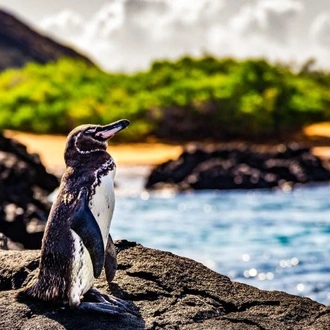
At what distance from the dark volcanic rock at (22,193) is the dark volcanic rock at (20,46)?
5988cm

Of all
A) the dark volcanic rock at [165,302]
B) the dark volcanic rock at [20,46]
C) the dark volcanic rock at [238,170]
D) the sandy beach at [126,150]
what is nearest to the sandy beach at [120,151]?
the sandy beach at [126,150]

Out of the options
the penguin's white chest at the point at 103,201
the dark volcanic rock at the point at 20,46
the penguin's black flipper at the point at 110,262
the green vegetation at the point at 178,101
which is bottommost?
the penguin's black flipper at the point at 110,262

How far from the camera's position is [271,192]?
920 inches

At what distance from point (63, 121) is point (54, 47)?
38.7m

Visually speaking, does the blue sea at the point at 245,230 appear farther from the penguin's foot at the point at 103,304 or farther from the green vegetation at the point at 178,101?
the green vegetation at the point at 178,101

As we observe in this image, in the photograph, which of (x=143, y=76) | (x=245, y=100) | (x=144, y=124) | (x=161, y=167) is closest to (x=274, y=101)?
(x=245, y=100)

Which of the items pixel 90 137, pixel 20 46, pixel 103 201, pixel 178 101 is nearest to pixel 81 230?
pixel 103 201

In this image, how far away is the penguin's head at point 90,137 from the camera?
15.4ft

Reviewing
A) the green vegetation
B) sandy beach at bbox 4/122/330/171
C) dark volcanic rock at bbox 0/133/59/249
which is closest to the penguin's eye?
dark volcanic rock at bbox 0/133/59/249

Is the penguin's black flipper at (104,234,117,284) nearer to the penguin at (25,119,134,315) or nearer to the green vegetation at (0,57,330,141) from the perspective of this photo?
the penguin at (25,119,134,315)

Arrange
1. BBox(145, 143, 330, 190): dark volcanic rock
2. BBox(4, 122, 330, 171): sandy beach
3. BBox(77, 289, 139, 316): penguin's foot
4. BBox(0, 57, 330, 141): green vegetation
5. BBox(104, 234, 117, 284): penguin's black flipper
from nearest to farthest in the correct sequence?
BBox(77, 289, 139, 316): penguin's foot < BBox(104, 234, 117, 284): penguin's black flipper < BBox(145, 143, 330, 190): dark volcanic rock < BBox(4, 122, 330, 171): sandy beach < BBox(0, 57, 330, 141): green vegetation

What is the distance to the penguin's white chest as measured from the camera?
182 inches

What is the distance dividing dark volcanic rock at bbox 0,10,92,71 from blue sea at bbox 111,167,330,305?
52.4 meters

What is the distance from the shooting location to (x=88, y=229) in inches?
179
